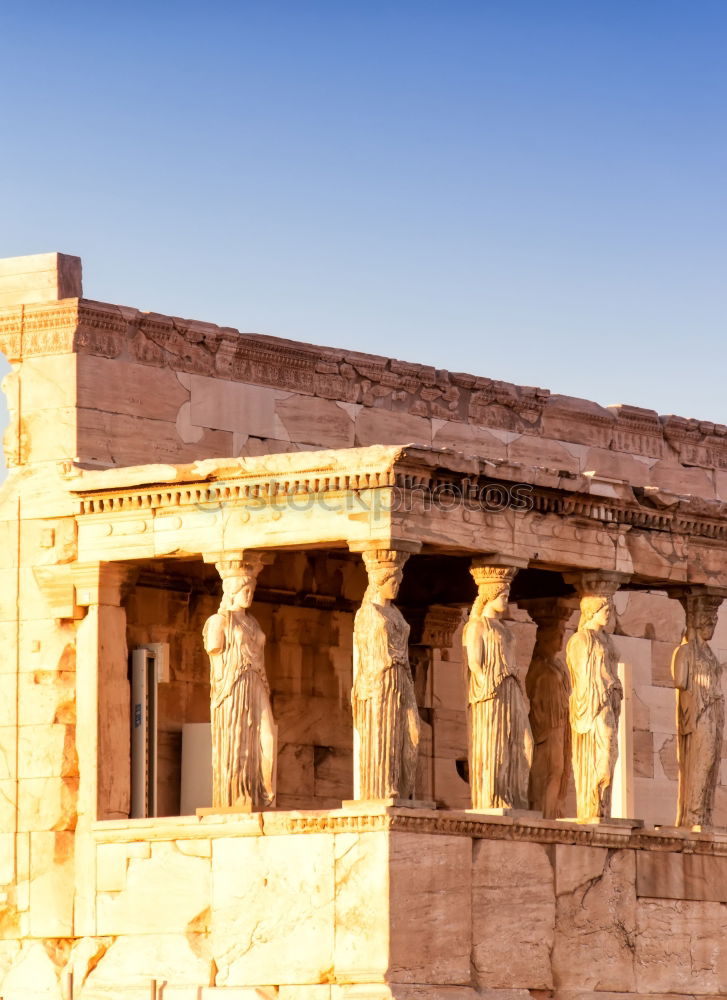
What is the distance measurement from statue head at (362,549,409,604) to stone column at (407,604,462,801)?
3.02 m

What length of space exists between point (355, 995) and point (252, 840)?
117 centimetres

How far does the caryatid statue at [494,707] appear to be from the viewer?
1806 centimetres

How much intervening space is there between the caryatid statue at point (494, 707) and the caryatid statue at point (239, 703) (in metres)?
1.30

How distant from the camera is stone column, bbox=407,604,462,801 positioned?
2066 cm

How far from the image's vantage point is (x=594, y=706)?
61.1 feet

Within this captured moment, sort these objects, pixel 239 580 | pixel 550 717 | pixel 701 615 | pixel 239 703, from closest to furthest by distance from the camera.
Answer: pixel 239 703, pixel 239 580, pixel 701 615, pixel 550 717

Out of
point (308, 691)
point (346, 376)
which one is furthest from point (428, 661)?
point (346, 376)

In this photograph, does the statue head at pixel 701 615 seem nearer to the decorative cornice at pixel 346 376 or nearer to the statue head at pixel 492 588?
the statue head at pixel 492 588

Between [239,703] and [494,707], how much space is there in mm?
1602

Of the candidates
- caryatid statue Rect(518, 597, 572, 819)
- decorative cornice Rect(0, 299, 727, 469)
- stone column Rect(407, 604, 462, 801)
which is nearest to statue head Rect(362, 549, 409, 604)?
decorative cornice Rect(0, 299, 727, 469)

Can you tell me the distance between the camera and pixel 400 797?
1739 centimetres

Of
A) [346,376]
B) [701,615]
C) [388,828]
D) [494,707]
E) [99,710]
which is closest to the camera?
[388,828]

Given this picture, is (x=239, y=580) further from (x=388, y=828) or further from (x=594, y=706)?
(x=594, y=706)

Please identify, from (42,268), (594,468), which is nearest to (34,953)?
(42,268)
